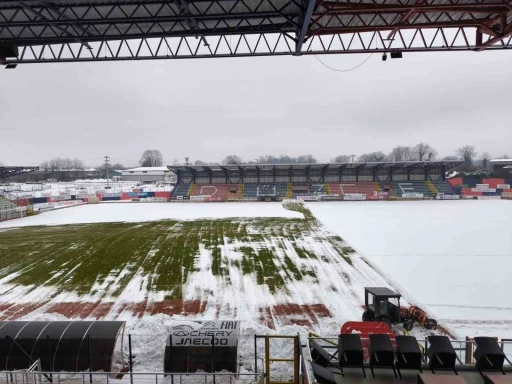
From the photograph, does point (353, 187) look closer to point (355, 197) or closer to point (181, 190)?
point (355, 197)

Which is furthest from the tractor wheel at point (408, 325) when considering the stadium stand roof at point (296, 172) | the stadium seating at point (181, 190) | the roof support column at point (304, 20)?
the stadium seating at point (181, 190)

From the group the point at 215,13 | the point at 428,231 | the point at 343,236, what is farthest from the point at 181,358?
the point at 428,231

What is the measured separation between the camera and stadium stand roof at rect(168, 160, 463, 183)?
195ft

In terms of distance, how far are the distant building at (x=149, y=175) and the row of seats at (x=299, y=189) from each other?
66.0m

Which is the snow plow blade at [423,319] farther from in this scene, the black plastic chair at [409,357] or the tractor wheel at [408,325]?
the black plastic chair at [409,357]

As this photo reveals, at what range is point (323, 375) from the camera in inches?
206

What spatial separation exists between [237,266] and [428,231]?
17.5 metres

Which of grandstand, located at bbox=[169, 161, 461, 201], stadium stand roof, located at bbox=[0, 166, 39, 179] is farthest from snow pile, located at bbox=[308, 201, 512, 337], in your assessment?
stadium stand roof, located at bbox=[0, 166, 39, 179]

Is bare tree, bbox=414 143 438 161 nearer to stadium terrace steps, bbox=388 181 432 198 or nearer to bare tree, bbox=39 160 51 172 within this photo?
stadium terrace steps, bbox=388 181 432 198

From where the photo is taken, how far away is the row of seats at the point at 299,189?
57.5 meters

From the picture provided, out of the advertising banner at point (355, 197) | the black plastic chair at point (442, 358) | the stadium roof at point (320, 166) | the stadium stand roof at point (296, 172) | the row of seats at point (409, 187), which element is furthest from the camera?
the stadium stand roof at point (296, 172)

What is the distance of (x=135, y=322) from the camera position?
11.6 meters

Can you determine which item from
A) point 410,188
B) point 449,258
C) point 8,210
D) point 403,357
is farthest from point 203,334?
point 410,188

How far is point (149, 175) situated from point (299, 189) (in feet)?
272
